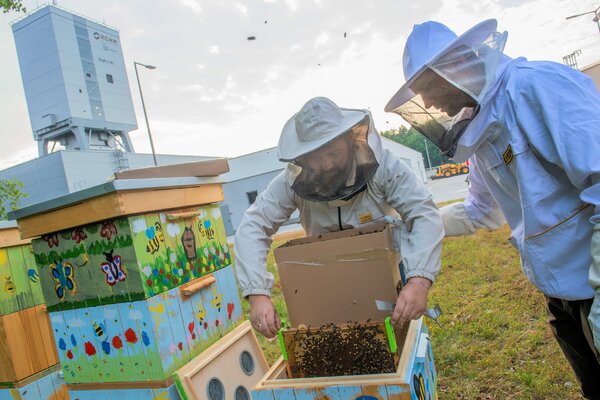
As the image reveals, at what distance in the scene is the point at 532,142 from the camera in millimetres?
1319

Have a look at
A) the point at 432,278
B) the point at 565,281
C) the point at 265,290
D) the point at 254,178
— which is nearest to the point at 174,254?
the point at 265,290

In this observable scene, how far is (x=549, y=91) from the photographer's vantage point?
1296 mm

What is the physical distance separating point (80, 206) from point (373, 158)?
1.34 metres

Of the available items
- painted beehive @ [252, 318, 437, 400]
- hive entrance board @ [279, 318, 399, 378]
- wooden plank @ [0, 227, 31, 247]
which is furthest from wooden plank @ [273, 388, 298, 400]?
wooden plank @ [0, 227, 31, 247]

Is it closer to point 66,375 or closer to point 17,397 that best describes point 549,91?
point 66,375

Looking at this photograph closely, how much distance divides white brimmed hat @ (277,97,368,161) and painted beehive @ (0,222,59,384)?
6.30 feet

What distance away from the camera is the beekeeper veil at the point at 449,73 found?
1444mm

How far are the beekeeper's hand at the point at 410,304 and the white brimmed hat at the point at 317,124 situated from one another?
626 millimetres

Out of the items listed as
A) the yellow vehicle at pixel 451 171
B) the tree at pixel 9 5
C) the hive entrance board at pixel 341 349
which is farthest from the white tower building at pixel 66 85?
the hive entrance board at pixel 341 349

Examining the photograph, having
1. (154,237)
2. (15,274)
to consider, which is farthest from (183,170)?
(15,274)

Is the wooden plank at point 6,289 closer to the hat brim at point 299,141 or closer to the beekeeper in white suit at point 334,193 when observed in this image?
the beekeeper in white suit at point 334,193

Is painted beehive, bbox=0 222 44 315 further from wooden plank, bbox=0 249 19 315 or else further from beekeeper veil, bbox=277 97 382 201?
beekeeper veil, bbox=277 97 382 201

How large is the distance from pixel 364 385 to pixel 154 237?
3.92 ft

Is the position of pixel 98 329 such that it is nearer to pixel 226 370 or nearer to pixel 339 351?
pixel 226 370
